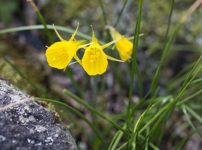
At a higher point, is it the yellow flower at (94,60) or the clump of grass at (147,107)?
the yellow flower at (94,60)

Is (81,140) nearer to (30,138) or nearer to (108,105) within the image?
(108,105)

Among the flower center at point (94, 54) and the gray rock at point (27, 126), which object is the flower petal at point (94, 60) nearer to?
the flower center at point (94, 54)

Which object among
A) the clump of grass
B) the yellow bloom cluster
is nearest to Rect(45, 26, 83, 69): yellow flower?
the yellow bloom cluster

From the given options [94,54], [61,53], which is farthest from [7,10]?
[94,54]

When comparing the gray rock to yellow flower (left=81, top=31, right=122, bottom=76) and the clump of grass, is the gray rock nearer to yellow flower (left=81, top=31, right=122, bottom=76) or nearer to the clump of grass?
the clump of grass

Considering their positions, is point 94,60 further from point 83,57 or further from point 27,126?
point 27,126

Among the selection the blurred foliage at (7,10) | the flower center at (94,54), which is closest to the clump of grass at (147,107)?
the flower center at (94,54)
